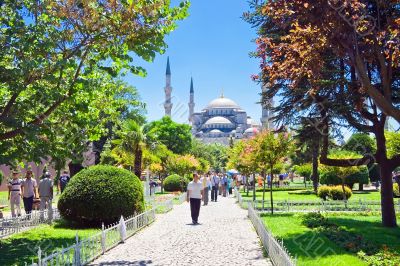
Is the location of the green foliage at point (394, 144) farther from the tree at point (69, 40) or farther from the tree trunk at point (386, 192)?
the tree at point (69, 40)

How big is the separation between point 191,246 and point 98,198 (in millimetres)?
3807

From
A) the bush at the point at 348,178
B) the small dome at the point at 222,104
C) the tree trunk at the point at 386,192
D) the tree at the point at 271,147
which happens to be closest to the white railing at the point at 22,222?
the tree at the point at 271,147

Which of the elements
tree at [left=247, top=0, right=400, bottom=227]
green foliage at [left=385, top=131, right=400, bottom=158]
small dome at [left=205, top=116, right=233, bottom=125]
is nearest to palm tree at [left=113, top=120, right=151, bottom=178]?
tree at [left=247, top=0, right=400, bottom=227]

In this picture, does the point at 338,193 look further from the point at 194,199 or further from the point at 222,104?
the point at 222,104

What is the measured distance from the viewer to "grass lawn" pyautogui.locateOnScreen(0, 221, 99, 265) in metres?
9.16

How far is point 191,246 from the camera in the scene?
405 inches

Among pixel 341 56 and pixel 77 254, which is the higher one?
pixel 341 56

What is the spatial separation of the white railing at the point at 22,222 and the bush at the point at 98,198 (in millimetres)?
1255

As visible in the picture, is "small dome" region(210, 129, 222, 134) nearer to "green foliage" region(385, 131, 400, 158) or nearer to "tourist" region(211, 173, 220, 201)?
"tourist" region(211, 173, 220, 201)

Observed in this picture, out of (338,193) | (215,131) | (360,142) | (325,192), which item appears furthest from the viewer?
(215,131)

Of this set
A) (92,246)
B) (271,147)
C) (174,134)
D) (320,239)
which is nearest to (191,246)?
(92,246)

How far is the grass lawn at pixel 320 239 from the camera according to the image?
812cm

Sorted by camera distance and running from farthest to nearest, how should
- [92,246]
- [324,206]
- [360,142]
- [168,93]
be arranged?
[168,93] < [360,142] < [324,206] < [92,246]

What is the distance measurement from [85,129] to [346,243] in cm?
661
